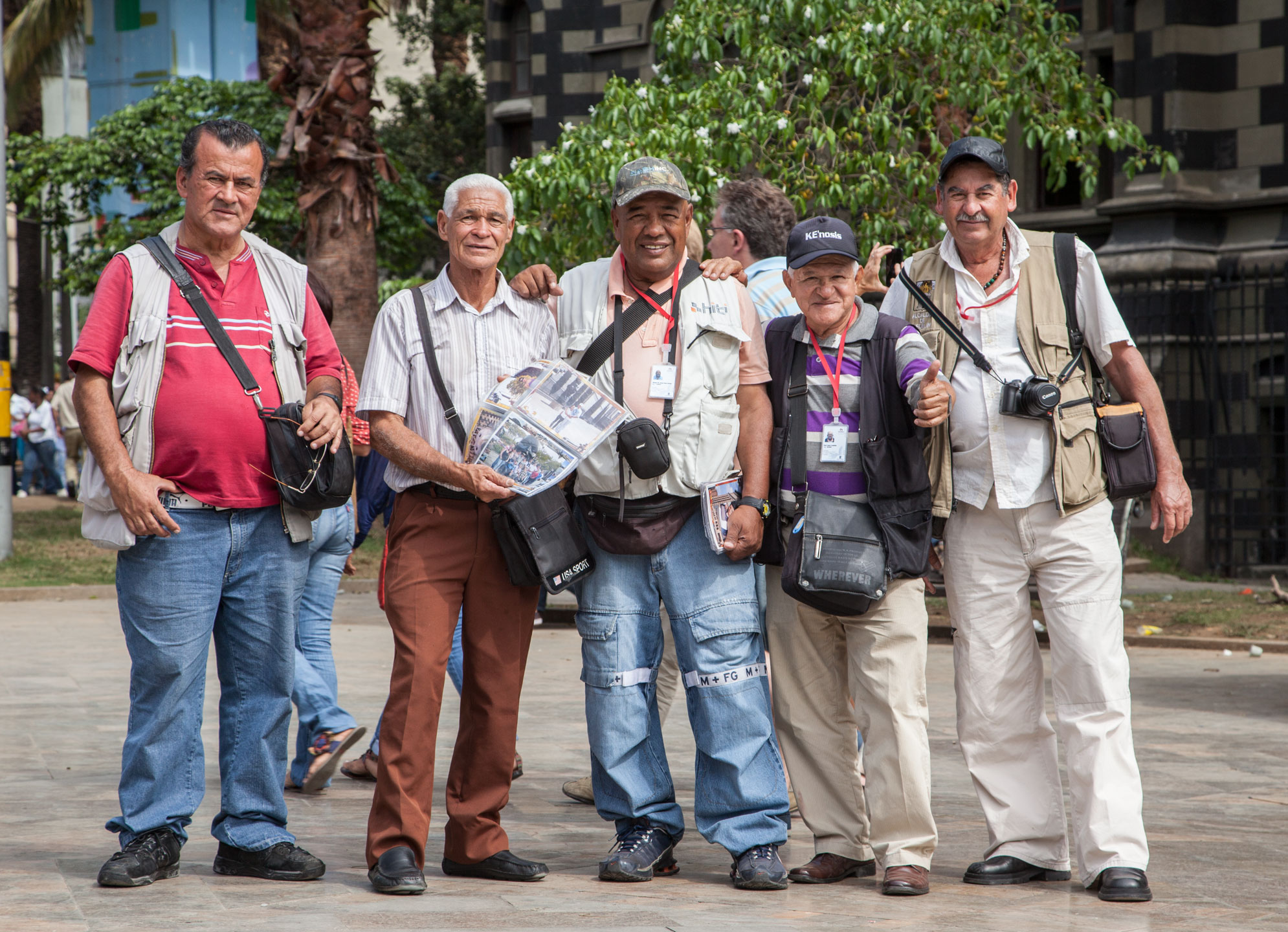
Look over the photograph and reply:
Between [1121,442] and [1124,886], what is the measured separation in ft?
4.44

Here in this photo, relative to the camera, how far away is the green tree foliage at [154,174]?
21.3 meters

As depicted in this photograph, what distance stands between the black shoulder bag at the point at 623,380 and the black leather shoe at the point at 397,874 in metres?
1.21

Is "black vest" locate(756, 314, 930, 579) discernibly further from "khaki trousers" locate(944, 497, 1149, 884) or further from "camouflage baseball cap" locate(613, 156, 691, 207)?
"camouflage baseball cap" locate(613, 156, 691, 207)

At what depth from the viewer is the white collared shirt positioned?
488 centimetres

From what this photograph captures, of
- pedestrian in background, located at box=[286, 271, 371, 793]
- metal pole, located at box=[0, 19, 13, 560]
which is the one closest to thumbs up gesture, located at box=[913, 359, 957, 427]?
pedestrian in background, located at box=[286, 271, 371, 793]

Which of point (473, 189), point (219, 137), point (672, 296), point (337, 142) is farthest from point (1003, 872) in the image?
point (337, 142)

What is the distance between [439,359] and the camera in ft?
16.0

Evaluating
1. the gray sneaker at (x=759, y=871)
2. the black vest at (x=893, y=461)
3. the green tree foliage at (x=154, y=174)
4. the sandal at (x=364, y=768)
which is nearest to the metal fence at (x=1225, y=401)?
the green tree foliage at (x=154, y=174)

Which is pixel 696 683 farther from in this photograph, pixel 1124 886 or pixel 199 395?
pixel 199 395

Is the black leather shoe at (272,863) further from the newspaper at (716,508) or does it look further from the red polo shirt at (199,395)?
the newspaper at (716,508)

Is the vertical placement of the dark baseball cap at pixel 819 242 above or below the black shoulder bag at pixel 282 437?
above

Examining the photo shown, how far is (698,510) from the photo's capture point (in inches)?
193

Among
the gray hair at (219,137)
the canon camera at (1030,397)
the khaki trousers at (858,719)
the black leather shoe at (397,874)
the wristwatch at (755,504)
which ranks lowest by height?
the black leather shoe at (397,874)

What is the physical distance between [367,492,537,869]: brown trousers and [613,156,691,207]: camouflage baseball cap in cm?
109
